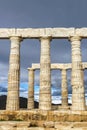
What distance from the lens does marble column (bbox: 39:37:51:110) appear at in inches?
1297

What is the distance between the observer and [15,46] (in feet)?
112

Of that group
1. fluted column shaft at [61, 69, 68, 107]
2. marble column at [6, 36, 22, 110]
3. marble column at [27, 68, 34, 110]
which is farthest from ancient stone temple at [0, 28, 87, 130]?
fluted column shaft at [61, 69, 68, 107]

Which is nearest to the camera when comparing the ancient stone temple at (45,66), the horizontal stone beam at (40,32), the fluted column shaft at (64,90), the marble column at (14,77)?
the ancient stone temple at (45,66)

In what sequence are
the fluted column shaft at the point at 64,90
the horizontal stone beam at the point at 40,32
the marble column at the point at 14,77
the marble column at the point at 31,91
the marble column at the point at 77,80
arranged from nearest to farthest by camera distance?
the marble column at the point at 77,80, the marble column at the point at 14,77, the horizontal stone beam at the point at 40,32, the marble column at the point at 31,91, the fluted column shaft at the point at 64,90

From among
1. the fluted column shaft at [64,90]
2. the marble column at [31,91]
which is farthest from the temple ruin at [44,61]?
the fluted column shaft at [64,90]

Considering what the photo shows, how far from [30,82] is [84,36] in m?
17.2

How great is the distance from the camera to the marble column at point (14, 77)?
32969mm

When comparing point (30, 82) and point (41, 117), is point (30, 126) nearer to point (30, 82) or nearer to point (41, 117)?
point (41, 117)

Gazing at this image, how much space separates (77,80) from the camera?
33.1m

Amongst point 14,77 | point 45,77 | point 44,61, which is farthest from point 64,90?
point 14,77

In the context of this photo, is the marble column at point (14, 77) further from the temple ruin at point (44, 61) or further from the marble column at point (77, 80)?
the marble column at point (77, 80)

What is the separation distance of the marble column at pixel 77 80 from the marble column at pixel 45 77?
9.41 feet

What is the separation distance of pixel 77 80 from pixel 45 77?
374cm

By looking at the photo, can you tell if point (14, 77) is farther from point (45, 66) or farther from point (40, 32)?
point (40, 32)
